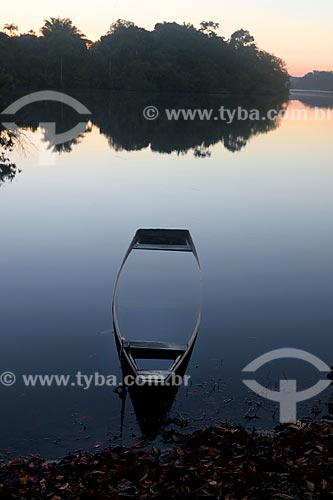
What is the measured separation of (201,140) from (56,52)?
202 ft

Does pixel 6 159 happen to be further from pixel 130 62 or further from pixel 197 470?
pixel 130 62

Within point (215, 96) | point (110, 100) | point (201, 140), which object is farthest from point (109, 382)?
point (215, 96)

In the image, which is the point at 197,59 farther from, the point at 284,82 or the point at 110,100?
the point at 284,82

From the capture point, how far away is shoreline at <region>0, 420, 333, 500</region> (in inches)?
309

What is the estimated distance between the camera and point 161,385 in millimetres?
10617

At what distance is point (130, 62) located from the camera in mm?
114312

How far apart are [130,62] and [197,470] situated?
114 m

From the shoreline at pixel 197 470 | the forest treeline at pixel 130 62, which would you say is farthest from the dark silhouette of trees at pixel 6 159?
the forest treeline at pixel 130 62

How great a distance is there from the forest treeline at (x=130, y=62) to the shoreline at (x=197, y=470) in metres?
91.6

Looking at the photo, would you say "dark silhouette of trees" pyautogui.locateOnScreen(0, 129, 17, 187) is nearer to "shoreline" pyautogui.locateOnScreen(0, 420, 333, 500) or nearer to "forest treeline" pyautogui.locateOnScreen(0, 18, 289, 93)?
"shoreline" pyautogui.locateOnScreen(0, 420, 333, 500)

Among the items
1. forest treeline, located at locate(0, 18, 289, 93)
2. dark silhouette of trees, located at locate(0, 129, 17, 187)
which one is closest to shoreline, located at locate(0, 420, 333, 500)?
dark silhouette of trees, located at locate(0, 129, 17, 187)

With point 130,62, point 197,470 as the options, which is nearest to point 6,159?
point 197,470

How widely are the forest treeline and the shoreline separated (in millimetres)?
91625

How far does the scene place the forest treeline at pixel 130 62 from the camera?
105m
